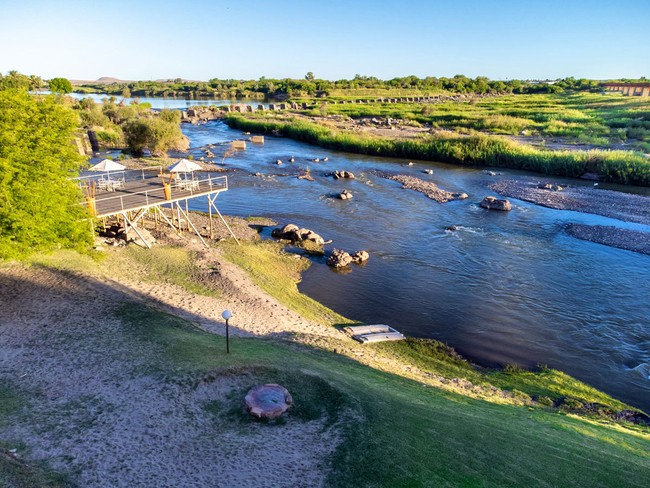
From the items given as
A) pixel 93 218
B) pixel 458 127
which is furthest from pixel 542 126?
pixel 93 218

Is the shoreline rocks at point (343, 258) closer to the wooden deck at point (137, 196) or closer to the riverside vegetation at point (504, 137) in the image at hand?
the wooden deck at point (137, 196)

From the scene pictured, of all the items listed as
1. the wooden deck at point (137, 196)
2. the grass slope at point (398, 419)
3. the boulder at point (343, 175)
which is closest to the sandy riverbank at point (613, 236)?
the grass slope at point (398, 419)

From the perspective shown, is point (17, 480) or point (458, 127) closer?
point (17, 480)

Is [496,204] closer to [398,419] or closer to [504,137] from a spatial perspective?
[504,137]

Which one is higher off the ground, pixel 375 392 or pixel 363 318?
pixel 375 392

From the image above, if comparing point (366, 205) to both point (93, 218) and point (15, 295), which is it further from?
point (15, 295)
